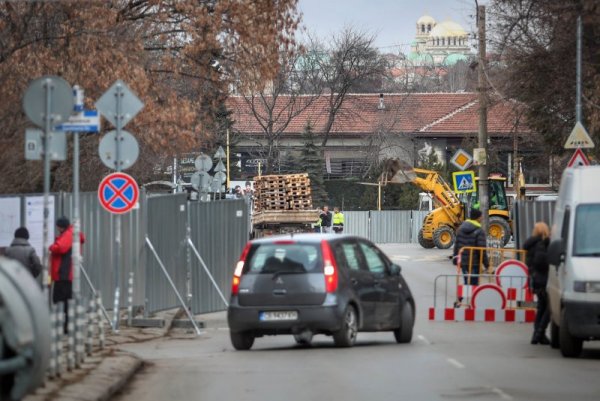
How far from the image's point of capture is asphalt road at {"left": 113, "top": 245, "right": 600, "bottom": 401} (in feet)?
44.7

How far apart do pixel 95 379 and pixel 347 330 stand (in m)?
5.22

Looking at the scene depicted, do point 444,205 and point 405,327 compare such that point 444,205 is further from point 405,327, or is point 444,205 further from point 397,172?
point 405,327

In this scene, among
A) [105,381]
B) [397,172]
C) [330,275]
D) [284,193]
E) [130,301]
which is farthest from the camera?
[284,193]

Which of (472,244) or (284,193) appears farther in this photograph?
(284,193)

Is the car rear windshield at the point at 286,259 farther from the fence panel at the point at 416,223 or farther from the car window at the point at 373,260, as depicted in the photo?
the fence panel at the point at 416,223

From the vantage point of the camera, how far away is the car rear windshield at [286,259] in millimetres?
18422

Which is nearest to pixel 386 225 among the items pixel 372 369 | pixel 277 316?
pixel 277 316

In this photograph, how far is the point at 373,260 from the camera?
64.3ft

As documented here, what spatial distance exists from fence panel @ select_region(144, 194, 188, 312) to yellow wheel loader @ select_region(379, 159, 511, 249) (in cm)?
2867

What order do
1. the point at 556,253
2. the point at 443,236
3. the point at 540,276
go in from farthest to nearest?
the point at 443,236 → the point at 540,276 → the point at 556,253

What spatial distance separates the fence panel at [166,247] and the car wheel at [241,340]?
4.35 metres

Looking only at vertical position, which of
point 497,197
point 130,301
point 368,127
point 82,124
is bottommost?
point 130,301

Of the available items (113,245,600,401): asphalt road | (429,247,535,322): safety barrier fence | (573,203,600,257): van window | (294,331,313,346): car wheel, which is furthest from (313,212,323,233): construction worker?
(573,203,600,257): van window

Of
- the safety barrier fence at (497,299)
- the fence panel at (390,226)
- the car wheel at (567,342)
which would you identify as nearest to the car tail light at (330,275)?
the car wheel at (567,342)
